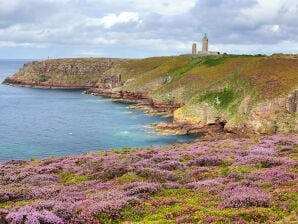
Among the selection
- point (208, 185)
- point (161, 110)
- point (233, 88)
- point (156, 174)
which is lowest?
point (161, 110)

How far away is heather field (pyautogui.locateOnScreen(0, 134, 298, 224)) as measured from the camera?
16016 millimetres

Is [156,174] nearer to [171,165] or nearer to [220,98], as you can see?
[171,165]

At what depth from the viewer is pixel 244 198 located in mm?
17312

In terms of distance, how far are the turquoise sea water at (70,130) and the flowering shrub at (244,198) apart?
5049 cm

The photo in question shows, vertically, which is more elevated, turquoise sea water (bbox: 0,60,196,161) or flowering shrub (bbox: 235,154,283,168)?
flowering shrub (bbox: 235,154,283,168)

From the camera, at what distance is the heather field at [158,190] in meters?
16.0

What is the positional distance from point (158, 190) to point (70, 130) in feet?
242

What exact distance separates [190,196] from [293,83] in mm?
74116

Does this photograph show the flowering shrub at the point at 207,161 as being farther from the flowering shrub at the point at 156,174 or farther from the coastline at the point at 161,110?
the coastline at the point at 161,110

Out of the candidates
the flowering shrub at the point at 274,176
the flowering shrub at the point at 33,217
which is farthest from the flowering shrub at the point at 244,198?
the flowering shrub at the point at 33,217

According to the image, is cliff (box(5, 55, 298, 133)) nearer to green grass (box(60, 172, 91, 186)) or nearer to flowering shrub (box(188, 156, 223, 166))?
flowering shrub (box(188, 156, 223, 166))

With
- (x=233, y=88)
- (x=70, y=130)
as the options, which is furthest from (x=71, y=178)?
(x=233, y=88)

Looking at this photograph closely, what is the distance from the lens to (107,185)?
23.3 meters

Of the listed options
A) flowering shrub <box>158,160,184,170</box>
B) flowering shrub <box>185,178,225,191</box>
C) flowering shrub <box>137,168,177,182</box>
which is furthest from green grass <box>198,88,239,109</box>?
flowering shrub <box>185,178,225,191</box>
